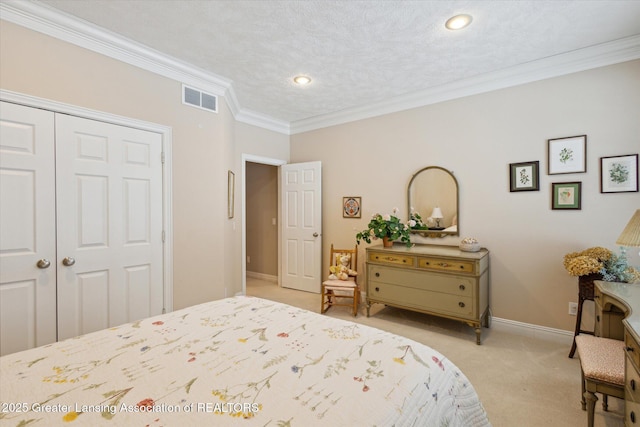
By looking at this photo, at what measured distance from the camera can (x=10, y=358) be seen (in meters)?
1.20

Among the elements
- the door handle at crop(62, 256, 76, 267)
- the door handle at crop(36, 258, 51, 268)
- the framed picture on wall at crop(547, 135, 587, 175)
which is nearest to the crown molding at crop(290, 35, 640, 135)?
the framed picture on wall at crop(547, 135, 587, 175)

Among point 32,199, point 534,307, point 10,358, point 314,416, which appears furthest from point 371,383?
point 534,307

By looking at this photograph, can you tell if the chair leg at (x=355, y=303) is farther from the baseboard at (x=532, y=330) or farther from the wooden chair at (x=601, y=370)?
the wooden chair at (x=601, y=370)

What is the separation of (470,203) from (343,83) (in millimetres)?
2033

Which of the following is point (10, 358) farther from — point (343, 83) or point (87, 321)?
point (343, 83)

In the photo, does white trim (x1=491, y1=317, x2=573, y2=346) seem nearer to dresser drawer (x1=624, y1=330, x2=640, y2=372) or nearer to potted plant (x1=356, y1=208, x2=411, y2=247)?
potted plant (x1=356, y1=208, x2=411, y2=247)

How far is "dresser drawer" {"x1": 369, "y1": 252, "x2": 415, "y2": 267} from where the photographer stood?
3.24 m

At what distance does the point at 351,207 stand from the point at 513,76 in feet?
8.00

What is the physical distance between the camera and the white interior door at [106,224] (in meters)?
2.27

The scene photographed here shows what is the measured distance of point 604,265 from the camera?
244cm

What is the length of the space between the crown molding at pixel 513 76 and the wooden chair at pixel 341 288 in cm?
197

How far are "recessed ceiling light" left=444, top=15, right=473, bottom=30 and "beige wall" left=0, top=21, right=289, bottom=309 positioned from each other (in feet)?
7.98

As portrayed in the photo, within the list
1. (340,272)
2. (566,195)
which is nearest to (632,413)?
(566,195)

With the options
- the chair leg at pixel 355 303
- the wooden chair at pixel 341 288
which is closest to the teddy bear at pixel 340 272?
the wooden chair at pixel 341 288
